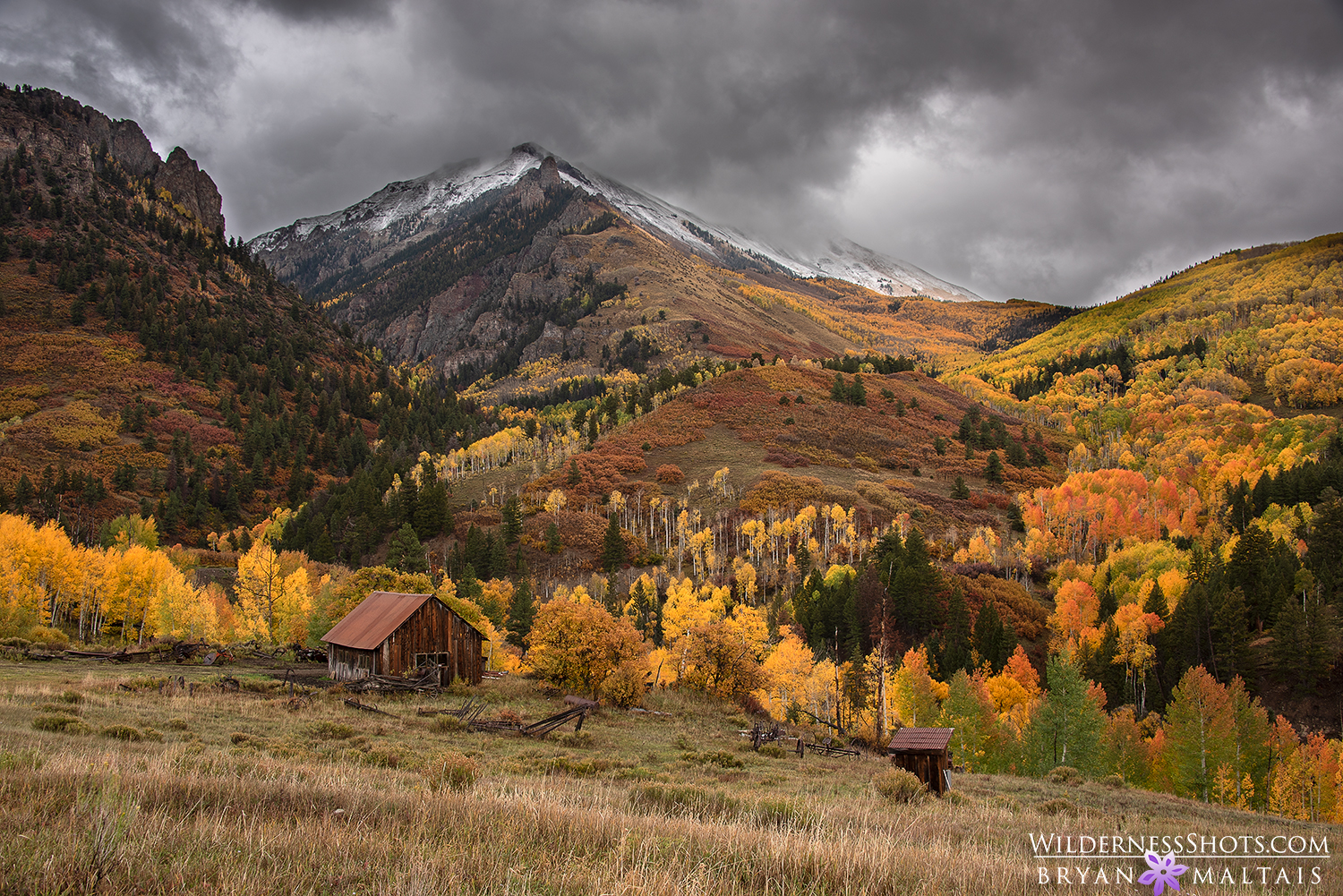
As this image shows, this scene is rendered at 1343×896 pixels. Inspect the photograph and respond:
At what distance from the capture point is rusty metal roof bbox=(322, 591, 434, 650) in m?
37.3

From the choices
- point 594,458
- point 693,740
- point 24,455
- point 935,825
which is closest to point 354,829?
point 935,825

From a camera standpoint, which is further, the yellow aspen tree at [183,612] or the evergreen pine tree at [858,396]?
the evergreen pine tree at [858,396]

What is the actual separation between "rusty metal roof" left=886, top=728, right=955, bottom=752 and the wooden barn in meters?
26.0

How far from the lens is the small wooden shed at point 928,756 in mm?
20781

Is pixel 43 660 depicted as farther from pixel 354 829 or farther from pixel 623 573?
pixel 623 573

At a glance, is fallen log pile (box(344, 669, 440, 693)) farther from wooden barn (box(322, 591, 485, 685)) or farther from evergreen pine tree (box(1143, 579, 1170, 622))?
evergreen pine tree (box(1143, 579, 1170, 622))

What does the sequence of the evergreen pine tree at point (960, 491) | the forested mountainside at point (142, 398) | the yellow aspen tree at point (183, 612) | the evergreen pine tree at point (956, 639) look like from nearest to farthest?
the yellow aspen tree at point (183, 612), the evergreen pine tree at point (956, 639), the forested mountainside at point (142, 398), the evergreen pine tree at point (960, 491)

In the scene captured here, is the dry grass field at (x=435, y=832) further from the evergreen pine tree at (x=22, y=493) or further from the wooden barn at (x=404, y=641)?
the evergreen pine tree at (x=22, y=493)

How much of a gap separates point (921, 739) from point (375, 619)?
3121 centimetres

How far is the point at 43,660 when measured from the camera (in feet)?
116

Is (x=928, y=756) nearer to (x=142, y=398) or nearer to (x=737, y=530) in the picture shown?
(x=737, y=530)

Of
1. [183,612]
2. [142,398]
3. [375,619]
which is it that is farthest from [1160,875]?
[142,398]

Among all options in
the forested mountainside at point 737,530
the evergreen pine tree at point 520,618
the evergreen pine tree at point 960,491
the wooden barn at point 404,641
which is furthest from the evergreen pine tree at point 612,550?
the evergreen pine tree at point 960,491

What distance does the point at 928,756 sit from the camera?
21.0m
